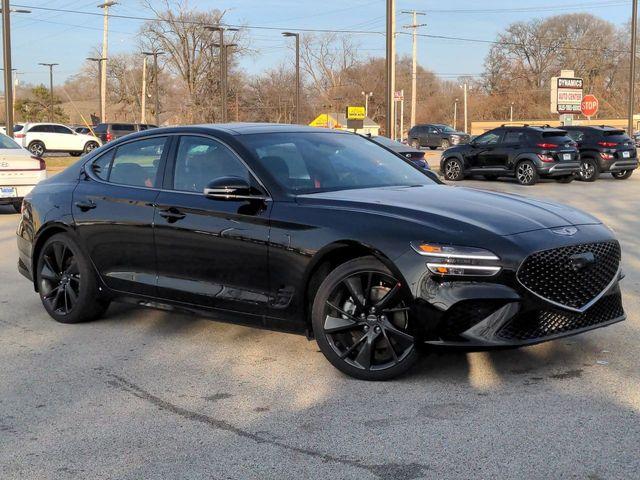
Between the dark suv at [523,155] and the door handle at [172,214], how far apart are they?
56.6ft

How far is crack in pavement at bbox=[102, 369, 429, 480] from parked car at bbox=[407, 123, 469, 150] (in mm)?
48099

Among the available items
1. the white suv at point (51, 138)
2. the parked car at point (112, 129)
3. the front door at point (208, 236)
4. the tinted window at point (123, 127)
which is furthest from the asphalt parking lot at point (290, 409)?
the tinted window at point (123, 127)

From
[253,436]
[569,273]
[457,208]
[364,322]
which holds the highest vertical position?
[457,208]

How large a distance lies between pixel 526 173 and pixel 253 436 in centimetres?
1893

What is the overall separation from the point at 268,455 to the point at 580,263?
7.26 feet

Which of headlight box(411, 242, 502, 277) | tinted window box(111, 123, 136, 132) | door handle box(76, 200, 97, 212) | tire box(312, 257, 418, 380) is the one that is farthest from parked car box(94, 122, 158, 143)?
headlight box(411, 242, 502, 277)

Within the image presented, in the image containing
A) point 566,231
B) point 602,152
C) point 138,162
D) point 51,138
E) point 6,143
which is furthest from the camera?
point 51,138

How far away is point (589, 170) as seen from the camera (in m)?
22.9

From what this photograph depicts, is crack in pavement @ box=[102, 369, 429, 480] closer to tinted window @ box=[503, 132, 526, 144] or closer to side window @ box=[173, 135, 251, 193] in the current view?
side window @ box=[173, 135, 251, 193]

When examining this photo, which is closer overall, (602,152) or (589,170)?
(602,152)

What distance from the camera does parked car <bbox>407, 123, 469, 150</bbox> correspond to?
51.9 m

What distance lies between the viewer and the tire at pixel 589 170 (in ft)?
74.6

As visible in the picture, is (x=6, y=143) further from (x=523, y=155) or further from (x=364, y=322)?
(x=523, y=155)

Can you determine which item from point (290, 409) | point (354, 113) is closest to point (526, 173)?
point (354, 113)
